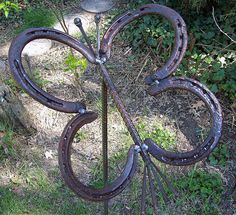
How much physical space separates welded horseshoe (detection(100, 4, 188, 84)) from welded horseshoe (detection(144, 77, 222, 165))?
1.6 inches

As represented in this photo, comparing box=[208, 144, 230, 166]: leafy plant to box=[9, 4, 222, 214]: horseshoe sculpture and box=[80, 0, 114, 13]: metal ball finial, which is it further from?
box=[80, 0, 114, 13]: metal ball finial

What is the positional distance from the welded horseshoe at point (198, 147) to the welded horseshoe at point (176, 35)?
0.04 metres

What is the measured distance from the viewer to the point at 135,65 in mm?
3611

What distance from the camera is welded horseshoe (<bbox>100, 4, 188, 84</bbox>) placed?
4.65ft

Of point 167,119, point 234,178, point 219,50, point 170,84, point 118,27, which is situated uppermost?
point 118,27

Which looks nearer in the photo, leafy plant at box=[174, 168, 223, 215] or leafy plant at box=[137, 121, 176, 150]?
leafy plant at box=[174, 168, 223, 215]

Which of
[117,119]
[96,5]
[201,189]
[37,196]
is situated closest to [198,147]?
[201,189]

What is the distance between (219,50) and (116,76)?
970mm

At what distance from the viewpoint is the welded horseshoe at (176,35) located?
1416 mm

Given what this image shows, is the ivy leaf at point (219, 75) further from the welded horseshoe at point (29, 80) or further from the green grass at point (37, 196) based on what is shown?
the welded horseshoe at point (29, 80)

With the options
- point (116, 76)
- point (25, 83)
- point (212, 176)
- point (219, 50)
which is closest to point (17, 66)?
point (25, 83)

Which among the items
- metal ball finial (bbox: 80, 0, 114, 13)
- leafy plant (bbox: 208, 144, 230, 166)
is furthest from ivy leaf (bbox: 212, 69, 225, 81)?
metal ball finial (bbox: 80, 0, 114, 13)

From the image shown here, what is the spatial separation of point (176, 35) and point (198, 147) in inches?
17.2

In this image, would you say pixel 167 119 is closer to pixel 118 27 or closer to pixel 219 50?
pixel 219 50
